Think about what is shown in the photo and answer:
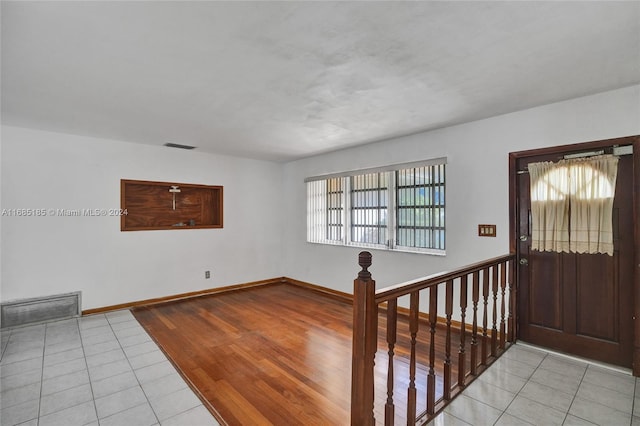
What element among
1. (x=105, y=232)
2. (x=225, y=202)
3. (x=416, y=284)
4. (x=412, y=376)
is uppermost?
(x=225, y=202)

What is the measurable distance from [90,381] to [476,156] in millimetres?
4334

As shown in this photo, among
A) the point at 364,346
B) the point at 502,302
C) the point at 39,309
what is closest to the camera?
the point at 364,346

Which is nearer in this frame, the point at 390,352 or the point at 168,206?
the point at 390,352

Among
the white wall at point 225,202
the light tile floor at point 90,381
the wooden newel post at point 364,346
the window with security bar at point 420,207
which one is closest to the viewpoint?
the wooden newel post at point 364,346

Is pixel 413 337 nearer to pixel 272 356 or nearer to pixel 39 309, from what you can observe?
pixel 272 356

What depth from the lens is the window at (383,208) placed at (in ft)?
12.7

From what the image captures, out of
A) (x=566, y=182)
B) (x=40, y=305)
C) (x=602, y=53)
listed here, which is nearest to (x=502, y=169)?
(x=566, y=182)

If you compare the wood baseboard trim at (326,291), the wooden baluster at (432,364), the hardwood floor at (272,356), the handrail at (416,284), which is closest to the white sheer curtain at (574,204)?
the handrail at (416,284)

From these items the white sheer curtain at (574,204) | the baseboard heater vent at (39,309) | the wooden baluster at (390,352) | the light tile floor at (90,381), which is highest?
the white sheer curtain at (574,204)

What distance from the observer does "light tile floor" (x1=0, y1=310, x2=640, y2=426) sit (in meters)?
2.00

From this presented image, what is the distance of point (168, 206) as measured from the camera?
5.08 metres

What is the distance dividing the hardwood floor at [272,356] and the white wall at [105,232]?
1.86ft

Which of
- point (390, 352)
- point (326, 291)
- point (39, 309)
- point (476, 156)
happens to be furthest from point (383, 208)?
point (39, 309)

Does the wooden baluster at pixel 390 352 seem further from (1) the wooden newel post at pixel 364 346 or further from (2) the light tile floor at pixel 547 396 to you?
(2) the light tile floor at pixel 547 396
